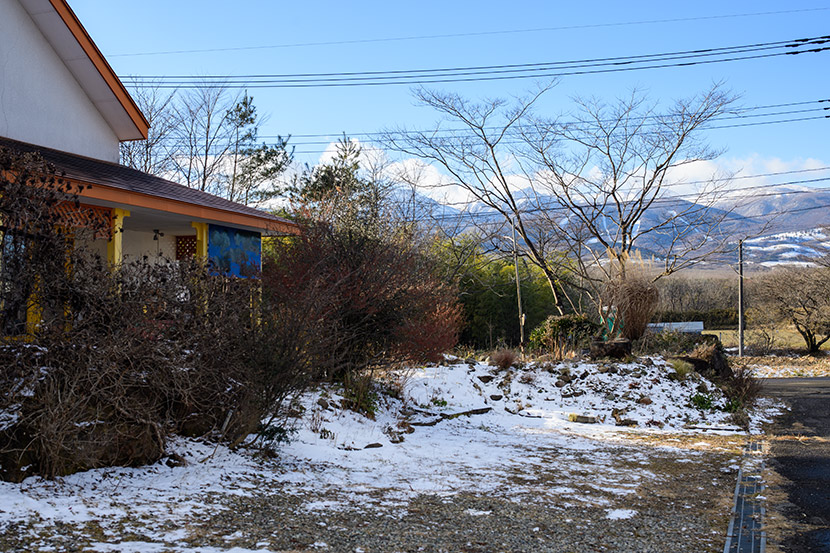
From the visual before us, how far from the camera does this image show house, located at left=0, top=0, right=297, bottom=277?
10.5 meters

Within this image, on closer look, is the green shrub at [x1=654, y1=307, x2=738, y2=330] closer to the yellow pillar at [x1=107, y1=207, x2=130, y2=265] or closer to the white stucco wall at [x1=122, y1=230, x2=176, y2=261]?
the white stucco wall at [x1=122, y1=230, x2=176, y2=261]

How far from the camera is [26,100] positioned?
447 inches

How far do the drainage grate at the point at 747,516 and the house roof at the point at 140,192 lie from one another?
23.6 feet

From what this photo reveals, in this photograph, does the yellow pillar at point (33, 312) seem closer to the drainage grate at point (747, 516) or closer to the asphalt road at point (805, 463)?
the drainage grate at point (747, 516)

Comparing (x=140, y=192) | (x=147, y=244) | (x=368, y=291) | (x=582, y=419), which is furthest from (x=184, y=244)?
(x=582, y=419)

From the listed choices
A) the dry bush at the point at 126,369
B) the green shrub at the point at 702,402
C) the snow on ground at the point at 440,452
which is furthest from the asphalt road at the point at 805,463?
the dry bush at the point at 126,369

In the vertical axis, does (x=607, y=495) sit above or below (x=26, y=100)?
below

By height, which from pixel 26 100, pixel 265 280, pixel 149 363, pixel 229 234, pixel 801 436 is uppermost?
pixel 26 100

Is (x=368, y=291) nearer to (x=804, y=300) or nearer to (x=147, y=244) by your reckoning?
(x=147, y=244)

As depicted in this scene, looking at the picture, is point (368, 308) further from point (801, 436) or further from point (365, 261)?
point (801, 436)

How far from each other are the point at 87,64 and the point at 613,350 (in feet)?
38.5

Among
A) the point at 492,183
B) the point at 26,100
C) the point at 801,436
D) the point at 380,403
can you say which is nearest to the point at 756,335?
the point at 492,183

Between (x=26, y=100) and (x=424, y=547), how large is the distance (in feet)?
33.8

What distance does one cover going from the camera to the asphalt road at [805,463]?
18.8ft
